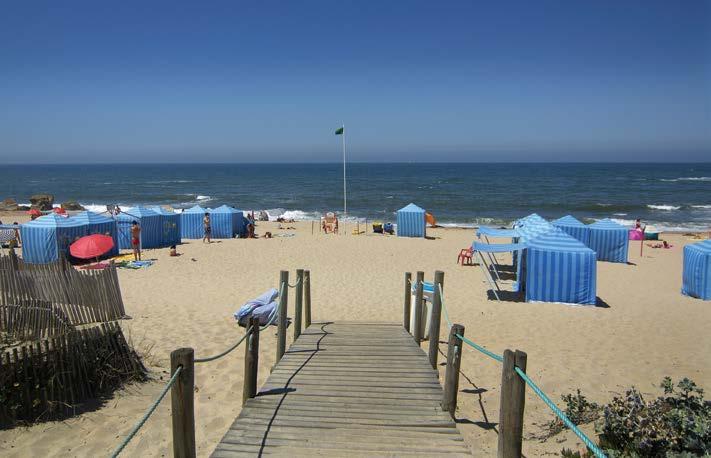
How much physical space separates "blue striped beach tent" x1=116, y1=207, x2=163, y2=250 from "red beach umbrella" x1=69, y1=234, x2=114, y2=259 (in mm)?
4990

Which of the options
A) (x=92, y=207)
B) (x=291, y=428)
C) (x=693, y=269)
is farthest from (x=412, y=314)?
(x=92, y=207)

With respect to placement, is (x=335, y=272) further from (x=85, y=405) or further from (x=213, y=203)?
(x=213, y=203)

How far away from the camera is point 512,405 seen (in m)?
3.39

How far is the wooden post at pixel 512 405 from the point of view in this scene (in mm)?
3355

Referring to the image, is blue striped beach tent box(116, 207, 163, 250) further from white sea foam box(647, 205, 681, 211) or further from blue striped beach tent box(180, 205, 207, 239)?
white sea foam box(647, 205, 681, 211)

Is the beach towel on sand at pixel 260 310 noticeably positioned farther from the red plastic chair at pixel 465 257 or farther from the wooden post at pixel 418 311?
the red plastic chair at pixel 465 257

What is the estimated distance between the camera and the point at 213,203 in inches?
1976

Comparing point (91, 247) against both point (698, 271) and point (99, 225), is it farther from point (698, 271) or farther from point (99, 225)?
point (698, 271)

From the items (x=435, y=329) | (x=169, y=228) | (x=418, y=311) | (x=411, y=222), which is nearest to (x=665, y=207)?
(x=411, y=222)

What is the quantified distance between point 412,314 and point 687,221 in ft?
118

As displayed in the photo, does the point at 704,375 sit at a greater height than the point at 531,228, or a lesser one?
lesser

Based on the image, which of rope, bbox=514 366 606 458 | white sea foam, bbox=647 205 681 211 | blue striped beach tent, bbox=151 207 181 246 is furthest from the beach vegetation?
white sea foam, bbox=647 205 681 211

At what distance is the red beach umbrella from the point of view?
14117 millimetres

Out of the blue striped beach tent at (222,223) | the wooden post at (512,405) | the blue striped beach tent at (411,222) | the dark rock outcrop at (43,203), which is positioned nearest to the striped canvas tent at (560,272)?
the wooden post at (512,405)
